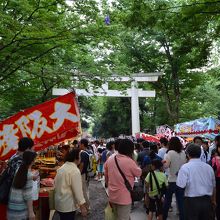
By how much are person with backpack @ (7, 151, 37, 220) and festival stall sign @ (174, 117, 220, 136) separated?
8.56m

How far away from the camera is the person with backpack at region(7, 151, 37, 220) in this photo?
4.48 m

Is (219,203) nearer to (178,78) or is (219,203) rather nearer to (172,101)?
(178,78)

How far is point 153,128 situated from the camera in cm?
3600

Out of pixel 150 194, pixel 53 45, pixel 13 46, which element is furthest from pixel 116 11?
pixel 150 194

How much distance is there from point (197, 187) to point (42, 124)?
267cm

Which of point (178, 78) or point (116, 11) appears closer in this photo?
point (116, 11)

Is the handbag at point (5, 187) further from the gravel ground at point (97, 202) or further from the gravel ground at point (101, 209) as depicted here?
the gravel ground at point (97, 202)

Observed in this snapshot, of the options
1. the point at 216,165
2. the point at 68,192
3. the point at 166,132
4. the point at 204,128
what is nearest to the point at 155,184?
the point at 216,165

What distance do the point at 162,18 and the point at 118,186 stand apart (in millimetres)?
4394

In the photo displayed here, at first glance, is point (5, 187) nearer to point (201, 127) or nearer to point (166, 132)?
point (201, 127)

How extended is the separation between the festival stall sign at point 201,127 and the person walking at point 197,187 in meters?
6.89

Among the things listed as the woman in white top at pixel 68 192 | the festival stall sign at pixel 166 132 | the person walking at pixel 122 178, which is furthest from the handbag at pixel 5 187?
the festival stall sign at pixel 166 132

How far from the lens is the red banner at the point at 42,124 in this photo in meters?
5.86

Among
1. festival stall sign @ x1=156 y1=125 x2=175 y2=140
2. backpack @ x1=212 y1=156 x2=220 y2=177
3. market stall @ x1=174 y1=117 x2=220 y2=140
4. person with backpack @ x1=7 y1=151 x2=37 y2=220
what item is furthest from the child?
festival stall sign @ x1=156 y1=125 x2=175 y2=140
